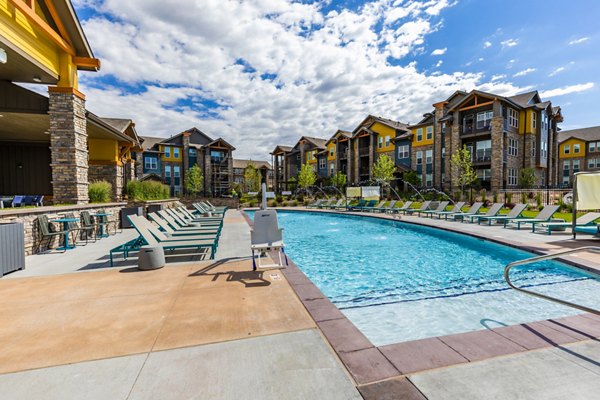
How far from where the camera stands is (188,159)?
4675cm

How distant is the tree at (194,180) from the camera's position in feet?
142

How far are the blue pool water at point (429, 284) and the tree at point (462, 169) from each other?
19686 mm

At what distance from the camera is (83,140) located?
1148 cm

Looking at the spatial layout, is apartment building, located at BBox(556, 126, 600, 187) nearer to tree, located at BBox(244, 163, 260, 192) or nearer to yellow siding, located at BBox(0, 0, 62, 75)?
tree, located at BBox(244, 163, 260, 192)

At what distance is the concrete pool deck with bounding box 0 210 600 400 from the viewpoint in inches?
94.2

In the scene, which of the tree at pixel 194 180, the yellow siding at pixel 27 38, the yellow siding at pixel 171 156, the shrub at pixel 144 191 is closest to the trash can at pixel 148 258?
the yellow siding at pixel 27 38

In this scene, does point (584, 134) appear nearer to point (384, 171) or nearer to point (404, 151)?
point (404, 151)

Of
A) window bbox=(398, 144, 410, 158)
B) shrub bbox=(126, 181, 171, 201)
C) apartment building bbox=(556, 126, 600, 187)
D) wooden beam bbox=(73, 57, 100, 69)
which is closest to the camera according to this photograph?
wooden beam bbox=(73, 57, 100, 69)

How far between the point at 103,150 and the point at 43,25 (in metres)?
8.52

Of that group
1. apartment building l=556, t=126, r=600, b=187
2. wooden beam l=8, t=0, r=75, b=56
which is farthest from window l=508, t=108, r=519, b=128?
wooden beam l=8, t=0, r=75, b=56

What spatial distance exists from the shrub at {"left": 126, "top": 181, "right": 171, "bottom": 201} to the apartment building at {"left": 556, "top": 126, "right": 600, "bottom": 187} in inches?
2006

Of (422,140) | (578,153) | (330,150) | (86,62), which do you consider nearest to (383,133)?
(422,140)

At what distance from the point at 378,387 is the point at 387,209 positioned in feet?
64.5

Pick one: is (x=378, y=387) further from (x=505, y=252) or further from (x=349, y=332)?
(x=505, y=252)
